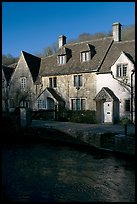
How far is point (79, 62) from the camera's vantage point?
2845cm

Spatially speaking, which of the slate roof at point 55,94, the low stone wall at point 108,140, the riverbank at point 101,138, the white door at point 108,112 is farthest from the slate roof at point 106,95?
the low stone wall at point 108,140

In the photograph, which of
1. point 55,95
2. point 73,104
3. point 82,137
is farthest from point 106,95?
point 82,137

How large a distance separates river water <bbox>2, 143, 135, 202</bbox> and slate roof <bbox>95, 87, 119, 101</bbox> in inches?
411

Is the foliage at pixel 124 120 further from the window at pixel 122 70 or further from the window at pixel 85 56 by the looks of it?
the window at pixel 85 56

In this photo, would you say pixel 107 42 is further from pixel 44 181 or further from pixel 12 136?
pixel 44 181

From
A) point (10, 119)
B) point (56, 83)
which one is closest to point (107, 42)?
point (56, 83)

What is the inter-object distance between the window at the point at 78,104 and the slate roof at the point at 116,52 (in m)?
4.19

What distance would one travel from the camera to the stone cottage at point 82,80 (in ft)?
79.7

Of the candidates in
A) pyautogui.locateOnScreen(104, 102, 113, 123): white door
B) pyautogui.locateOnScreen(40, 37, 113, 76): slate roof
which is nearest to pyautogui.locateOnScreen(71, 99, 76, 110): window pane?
pyautogui.locateOnScreen(40, 37, 113, 76): slate roof

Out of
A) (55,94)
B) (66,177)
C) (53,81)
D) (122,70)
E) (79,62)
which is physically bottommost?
(66,177)

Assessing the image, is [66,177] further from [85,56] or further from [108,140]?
[85,56]

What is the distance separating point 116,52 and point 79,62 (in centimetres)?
454

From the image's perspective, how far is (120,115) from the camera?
24.5m

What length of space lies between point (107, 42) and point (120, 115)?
9287 mm
